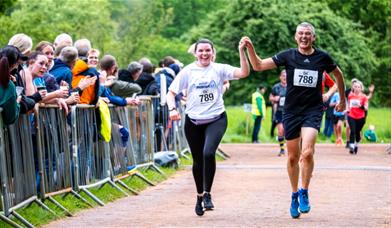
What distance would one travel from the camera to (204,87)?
12.5m

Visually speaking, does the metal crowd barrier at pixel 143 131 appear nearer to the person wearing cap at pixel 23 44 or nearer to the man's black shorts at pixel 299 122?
the person wearing cap at pixel 23 44

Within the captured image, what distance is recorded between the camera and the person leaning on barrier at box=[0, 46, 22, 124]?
34.1ft

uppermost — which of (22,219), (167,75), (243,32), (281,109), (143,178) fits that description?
(167,75)

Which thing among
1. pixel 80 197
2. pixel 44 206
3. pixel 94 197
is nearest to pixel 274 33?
pixel 94 197

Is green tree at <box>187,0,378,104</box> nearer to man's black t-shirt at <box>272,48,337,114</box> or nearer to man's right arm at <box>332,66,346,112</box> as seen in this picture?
man's right arm at <box>332,66,346,112</box>

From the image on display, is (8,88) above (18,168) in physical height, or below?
above

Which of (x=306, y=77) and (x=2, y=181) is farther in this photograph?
(x=306, y=77)

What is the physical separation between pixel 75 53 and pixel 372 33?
2577 inches

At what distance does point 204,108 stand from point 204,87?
239 millimetres

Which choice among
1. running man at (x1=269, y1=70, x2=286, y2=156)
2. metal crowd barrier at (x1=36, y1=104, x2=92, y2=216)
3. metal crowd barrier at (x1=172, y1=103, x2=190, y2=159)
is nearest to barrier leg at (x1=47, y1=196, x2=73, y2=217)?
metal crowd barrier at (x1=36, y1=104, x2=92, y2=216)

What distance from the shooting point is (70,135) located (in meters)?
13.3

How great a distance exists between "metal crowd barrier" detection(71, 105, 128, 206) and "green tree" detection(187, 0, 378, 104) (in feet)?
123

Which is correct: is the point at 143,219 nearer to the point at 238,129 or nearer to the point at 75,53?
the point at 75,53

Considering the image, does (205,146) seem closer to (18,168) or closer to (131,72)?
(18,168)
